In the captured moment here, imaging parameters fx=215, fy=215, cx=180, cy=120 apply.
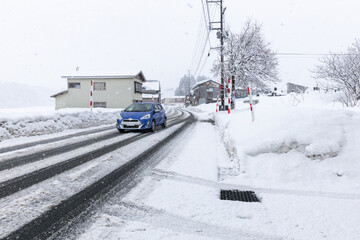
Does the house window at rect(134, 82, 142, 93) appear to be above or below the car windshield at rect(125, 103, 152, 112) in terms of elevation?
above

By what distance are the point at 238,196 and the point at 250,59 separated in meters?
20.7

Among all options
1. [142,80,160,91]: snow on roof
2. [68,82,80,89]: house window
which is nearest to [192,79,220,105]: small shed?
[142,80,160,91]: snow on roof

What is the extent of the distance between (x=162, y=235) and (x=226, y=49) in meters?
22.5

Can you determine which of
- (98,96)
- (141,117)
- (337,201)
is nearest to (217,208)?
(337,201)

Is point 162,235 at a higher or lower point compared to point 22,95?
lower

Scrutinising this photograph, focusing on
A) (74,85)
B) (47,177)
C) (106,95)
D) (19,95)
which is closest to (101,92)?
(106,95)

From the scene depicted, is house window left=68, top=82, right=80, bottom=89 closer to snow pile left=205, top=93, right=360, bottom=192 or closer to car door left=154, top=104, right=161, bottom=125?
car door left=154, top=104, right=161, bottom=125

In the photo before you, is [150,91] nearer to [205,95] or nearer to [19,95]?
[205,95]

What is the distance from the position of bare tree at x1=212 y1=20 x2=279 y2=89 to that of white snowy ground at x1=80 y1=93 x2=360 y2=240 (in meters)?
17.9

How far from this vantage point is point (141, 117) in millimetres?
9773

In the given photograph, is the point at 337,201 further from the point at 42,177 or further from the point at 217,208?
the point at 42,177

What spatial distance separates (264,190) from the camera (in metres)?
3.26

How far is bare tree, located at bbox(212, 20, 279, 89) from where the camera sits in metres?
21.4

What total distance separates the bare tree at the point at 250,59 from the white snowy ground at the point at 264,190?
17.9 meters
